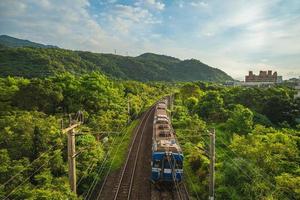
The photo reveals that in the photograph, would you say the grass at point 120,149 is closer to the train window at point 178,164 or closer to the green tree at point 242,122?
the train window at point 178,164

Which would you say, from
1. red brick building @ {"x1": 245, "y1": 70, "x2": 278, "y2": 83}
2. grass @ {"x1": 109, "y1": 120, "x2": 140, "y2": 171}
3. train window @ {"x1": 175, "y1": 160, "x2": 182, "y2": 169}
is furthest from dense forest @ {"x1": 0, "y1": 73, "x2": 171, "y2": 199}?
red brick building @ {"x1": 245, "y1": 70, "x2": 278, "y2": 83}

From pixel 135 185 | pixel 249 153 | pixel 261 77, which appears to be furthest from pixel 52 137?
pixel 261 77

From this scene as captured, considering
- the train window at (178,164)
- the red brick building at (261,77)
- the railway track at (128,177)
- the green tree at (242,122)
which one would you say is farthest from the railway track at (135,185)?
the red brick building at (261,77)

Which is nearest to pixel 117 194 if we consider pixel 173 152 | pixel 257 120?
pixel 173 152

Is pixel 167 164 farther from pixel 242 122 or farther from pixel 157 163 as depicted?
pixel 242 122

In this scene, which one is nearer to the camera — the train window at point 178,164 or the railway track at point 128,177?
the train window at point 178,164

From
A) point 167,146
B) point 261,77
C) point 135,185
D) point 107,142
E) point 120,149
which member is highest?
point 261,77

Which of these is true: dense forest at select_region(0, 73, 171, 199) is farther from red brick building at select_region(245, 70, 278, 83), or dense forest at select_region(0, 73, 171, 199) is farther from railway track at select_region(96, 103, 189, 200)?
red brick building at select_region(245, 70, 278, 83)

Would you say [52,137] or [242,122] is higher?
[52,137]

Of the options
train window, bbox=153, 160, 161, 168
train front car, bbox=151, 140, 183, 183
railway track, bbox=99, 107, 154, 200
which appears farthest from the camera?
railway track, bbox=99, 107, 154, 200
